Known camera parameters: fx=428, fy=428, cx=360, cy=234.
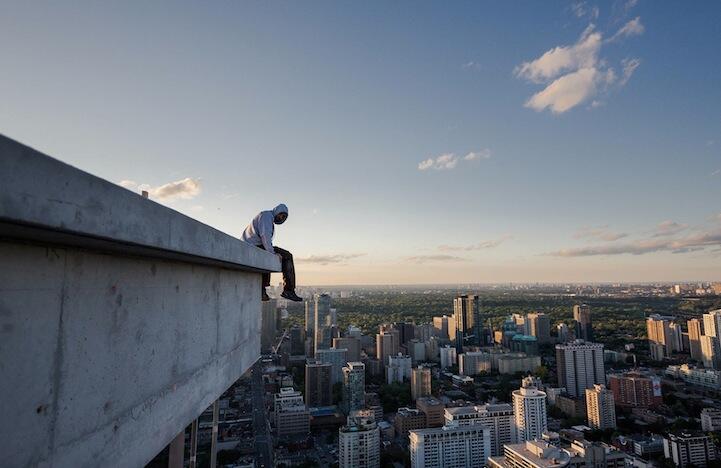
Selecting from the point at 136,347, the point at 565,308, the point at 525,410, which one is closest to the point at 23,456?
the point at 136,347

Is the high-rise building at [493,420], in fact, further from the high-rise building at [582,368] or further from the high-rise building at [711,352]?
the high-rise building at [711,352]

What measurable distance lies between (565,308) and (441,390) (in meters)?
53.2

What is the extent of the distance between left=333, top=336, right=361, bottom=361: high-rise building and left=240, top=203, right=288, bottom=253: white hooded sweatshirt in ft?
125

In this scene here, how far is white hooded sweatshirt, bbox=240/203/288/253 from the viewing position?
3400 mm

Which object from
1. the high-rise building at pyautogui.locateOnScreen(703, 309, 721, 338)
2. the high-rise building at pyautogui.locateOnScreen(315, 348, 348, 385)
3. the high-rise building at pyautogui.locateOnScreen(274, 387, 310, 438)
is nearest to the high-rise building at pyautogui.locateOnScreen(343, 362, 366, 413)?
the high-rise building at pyautogui.locateOnScreen(274, 387, 310, 438)

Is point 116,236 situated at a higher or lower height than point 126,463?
higher

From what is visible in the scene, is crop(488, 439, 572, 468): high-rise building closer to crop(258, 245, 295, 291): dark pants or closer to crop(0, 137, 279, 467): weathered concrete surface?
crop(258, 245, 295, 291): dark pants

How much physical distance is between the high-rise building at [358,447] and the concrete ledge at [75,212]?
797 inches

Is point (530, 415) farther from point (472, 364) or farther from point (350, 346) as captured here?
point (350, 346)

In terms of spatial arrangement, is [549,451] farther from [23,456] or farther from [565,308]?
[565,308]

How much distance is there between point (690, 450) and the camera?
64.7ft

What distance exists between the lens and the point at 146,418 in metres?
1.47

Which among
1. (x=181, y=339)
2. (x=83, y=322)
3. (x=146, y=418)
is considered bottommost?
(x=146, y=418)

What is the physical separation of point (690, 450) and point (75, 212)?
2653 centimetres
